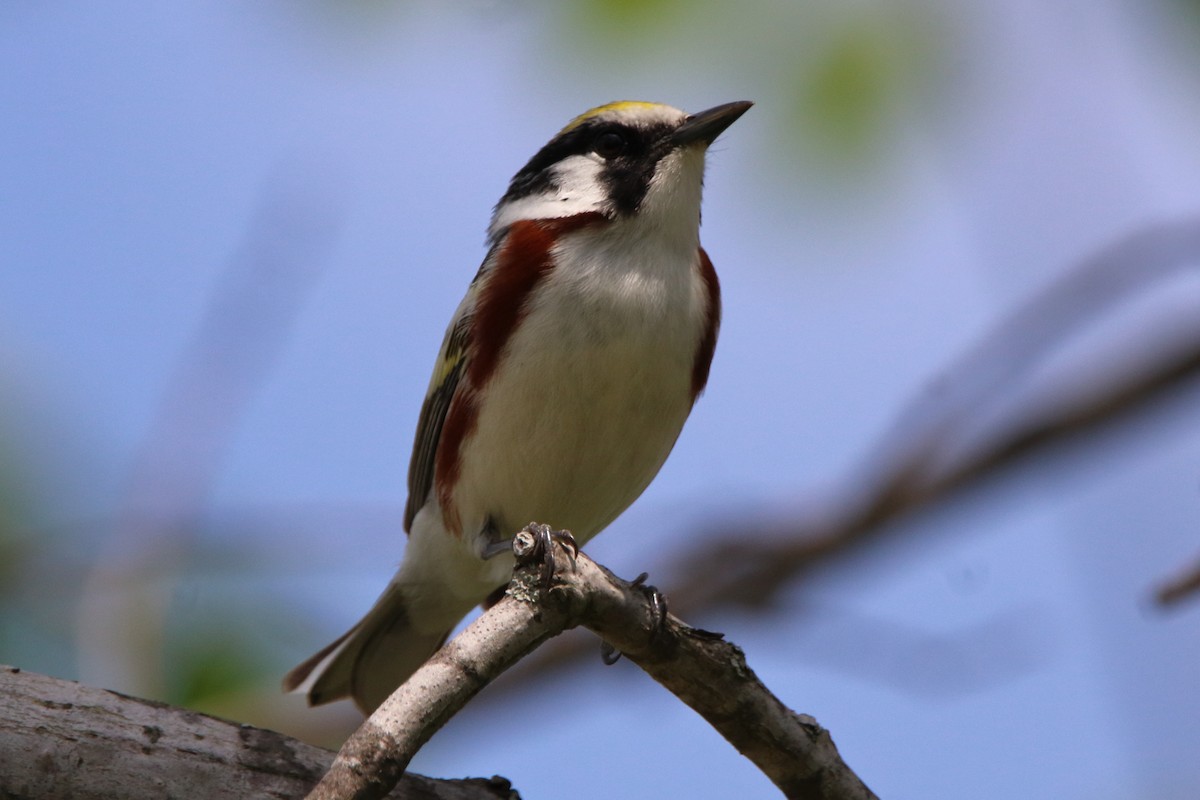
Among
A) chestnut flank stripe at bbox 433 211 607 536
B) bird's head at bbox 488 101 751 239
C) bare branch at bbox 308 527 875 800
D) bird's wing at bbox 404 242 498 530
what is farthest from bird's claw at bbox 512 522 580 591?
bird's head at bbox 488 101 751 239

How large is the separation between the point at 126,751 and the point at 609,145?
3.35m

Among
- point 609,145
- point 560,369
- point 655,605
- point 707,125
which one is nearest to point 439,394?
point 560,369

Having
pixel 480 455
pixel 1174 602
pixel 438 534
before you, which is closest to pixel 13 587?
pixel 438 534

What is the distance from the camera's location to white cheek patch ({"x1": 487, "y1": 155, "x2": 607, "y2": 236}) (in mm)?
5495

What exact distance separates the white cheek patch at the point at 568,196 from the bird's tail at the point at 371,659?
185 cm

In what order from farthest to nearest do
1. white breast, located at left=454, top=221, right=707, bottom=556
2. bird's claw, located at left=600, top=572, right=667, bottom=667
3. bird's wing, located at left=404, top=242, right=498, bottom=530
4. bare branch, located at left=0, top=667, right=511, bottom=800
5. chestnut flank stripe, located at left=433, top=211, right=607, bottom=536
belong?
bird's wing, located at left=404, top=242, right=498, bottom=530 < chestnut flank stripe, located at left=433, top=211, right=607, bottom=536 < white breast, located at left=454, top=221, right=707, bottom=556 < bird's claw, located at left=600, top=572, right=667, bottom=667 < bare branch, located at left=0, top=667, right=511, bottom=800

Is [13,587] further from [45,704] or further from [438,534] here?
[45,704]

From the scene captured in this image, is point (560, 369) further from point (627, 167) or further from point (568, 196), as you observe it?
point (627, 167)

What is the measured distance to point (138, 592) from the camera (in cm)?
548

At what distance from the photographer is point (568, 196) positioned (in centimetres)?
564

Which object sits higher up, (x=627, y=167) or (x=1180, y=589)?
(x=627, y=167)

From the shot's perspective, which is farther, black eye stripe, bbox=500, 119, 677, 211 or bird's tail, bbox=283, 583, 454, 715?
bird's tail, bbox=283, 583, 454, 715

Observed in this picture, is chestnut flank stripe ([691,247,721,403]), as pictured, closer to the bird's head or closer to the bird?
the bird

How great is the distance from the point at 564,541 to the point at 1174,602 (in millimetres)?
1725
